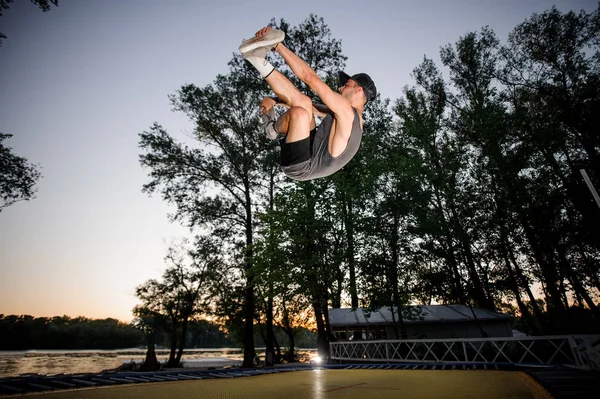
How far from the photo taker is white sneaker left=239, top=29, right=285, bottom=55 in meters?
2.08

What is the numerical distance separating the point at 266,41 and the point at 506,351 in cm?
1427

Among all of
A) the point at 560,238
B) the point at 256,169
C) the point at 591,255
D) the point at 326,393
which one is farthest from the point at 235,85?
the point at 591,255

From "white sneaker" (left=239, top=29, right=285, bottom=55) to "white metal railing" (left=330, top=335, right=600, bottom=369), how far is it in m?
8.47

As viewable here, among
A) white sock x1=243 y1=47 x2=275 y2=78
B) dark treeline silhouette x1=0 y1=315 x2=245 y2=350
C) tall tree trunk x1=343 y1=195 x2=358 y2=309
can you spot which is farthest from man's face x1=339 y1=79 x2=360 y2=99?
dark treeline silhouette x1=0 y1=315 x2=245 y2=350

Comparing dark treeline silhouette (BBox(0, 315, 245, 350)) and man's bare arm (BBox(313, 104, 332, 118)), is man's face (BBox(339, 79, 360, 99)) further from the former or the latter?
dark treeline silhouette (BBox(0, 315, 245, 350))

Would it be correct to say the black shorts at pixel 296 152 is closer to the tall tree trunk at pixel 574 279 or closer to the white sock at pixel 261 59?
the white sock at pixel 261 59

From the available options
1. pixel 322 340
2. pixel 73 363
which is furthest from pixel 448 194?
pixel 73 363

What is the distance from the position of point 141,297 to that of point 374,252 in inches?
853

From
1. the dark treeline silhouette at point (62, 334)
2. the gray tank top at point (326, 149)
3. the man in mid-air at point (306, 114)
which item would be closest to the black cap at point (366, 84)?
the man in mid-air at point (306, 114)

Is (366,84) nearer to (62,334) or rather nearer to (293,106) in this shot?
(293,106)

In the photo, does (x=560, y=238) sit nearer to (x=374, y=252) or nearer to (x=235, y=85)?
(x=374, y=252)

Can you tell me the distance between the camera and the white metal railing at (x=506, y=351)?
636cm

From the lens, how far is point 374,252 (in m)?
12.0

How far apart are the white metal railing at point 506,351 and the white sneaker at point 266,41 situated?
334 inches
